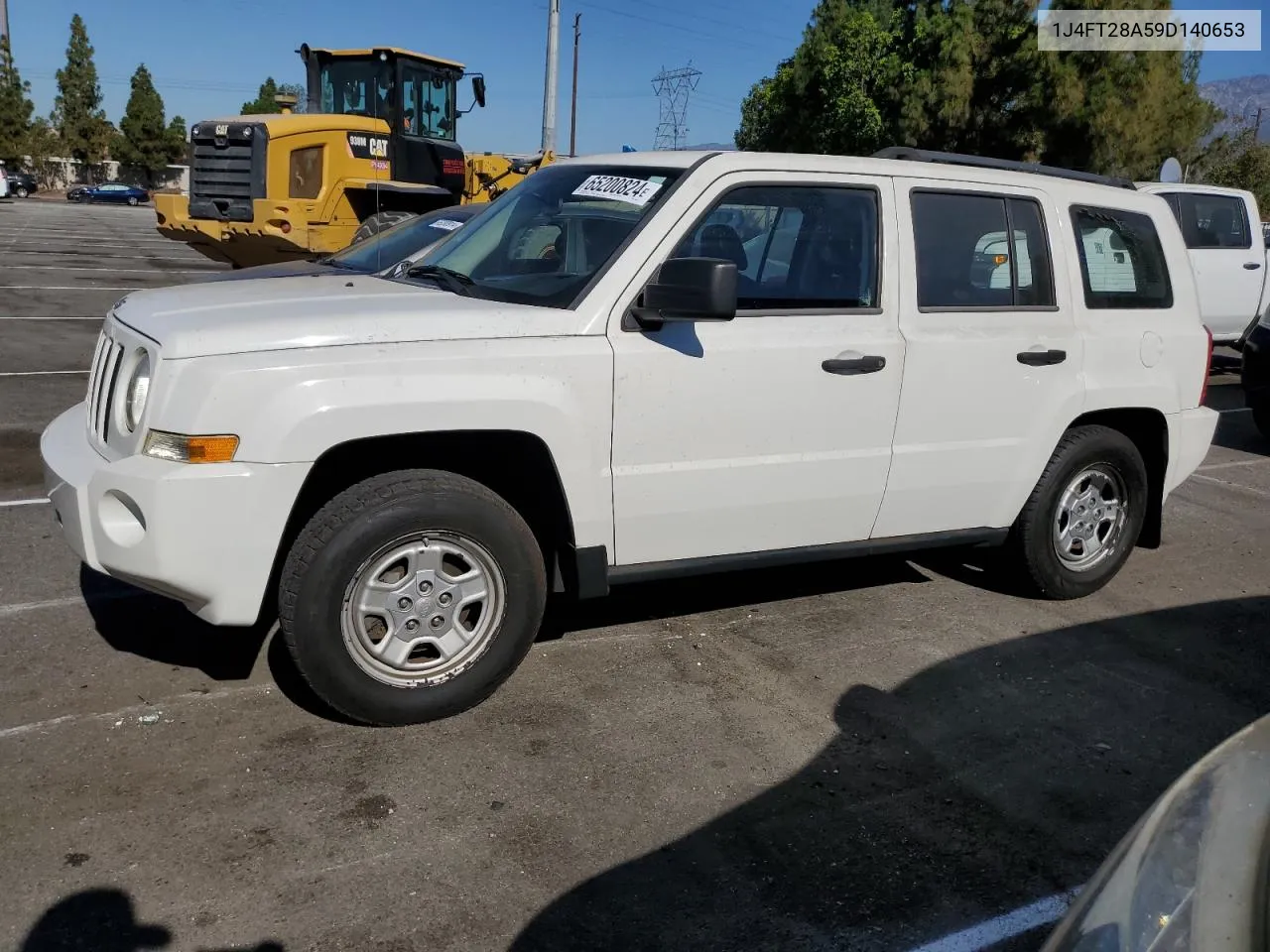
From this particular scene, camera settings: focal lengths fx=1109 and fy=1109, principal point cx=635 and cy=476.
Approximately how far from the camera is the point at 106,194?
210ft

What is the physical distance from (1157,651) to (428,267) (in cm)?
359

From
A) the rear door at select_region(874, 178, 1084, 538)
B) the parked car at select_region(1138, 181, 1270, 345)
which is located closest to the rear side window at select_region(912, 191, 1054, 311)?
the rear door at select_region(874, 178, 1084, 538)

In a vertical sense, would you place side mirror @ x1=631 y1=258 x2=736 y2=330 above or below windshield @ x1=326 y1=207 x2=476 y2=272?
below

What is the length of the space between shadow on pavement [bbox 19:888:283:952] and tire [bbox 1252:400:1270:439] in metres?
9.48

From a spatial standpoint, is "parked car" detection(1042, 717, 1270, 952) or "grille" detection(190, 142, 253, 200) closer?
"parked car" detection(1042, 717, 1270, 952)

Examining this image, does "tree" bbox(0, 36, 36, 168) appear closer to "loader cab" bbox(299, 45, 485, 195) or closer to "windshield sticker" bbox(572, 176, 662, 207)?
"loader cab" bbox(299, 45, 485, 195)

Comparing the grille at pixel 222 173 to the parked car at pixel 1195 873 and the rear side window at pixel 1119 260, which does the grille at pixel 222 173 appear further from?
the parked car at pixel 1195 873

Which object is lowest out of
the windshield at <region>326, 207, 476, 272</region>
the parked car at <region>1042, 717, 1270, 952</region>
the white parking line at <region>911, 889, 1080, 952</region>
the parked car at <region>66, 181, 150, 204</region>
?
the white parking line at <region>911, 889, 1080, 952</region>

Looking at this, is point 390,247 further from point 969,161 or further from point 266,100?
point 266,100

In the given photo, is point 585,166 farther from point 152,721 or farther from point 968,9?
point 968,9

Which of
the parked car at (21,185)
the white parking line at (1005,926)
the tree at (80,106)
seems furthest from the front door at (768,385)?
the tree at (80,106)

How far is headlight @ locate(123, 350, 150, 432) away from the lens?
3508mm

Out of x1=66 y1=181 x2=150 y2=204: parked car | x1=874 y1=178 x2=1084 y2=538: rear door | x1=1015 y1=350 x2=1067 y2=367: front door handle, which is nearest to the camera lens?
x1=874 y1=178 x2=1084 y2=538: rear door

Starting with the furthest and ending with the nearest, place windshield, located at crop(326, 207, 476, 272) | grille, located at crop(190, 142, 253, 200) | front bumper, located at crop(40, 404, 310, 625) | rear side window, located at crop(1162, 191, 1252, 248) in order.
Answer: grille, located at crop(190, 142, 253, 200)
rear side window, located at crop(1162, 191, 1252, 248)
windshield, located at crop(326, 207, 476, 272)
front bumper, located at crop(40, 404, 310, 625)
